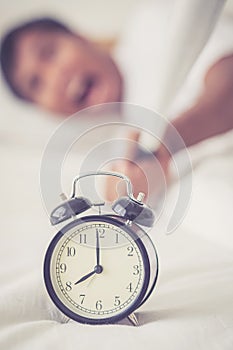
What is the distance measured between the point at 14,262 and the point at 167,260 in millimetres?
352

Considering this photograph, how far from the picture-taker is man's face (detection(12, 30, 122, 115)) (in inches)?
55.0

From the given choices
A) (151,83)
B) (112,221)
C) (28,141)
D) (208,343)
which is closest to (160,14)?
(151,83)

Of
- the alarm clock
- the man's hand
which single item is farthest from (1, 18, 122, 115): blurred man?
the alarm clock

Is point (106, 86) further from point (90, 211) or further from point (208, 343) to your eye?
point (208, 343)

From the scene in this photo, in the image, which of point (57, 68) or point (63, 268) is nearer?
point (63, 268)

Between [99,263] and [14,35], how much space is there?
599 millimetres

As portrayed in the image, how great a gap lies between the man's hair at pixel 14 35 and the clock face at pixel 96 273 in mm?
470

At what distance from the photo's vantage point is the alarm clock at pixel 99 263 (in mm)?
1155

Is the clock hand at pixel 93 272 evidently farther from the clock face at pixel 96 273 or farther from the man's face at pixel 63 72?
the man's face at pixel 63 72

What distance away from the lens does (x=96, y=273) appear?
1.16m

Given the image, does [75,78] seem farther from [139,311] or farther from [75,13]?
[139,311]

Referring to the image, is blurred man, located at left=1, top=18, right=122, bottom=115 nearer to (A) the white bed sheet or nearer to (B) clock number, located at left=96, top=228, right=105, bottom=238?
(A) the white bed sheet

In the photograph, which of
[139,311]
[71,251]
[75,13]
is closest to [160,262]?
[139,311]

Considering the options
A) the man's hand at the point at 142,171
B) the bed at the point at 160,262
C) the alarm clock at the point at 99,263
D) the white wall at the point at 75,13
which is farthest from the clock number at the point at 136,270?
the white wall at the point at 75,13
